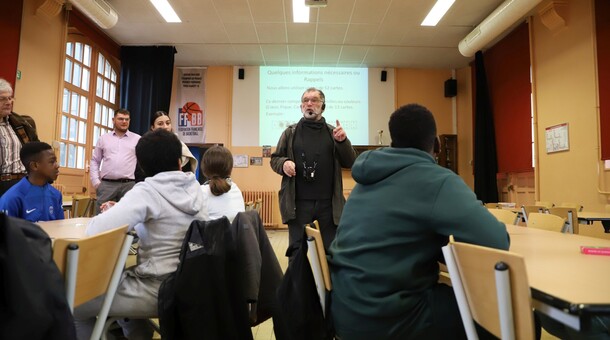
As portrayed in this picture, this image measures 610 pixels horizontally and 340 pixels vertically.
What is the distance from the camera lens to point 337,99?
301 inches

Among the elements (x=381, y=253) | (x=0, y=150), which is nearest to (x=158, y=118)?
(x=0, y=150)

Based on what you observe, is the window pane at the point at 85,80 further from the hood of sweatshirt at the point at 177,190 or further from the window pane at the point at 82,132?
the hood of sweatshirt at the point at 177,190

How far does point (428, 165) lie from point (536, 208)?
297 cm

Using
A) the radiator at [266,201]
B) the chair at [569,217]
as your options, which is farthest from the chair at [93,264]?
the radiator at [266,201]

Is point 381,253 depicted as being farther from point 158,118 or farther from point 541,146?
point 541,146

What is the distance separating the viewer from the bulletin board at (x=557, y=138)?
4829 mm

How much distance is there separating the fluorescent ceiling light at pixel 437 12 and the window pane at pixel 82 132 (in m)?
5.53

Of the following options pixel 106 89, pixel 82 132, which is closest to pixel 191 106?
pixel 106 89

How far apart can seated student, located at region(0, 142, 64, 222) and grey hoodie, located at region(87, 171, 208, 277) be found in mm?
990

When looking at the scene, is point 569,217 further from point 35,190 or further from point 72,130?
point 72,130

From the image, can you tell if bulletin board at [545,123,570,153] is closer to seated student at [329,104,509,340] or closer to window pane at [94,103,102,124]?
seated student at [329,104,509,340]

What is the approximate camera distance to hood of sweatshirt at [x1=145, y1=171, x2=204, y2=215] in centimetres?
150

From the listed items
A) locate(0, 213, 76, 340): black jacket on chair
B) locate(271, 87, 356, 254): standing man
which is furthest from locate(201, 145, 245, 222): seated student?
locate(0, 213, 76, 340): black jacket on chair

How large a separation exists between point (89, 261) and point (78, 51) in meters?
6.02
